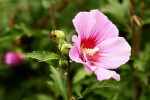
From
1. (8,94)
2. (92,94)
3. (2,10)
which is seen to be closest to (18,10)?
(2,10)

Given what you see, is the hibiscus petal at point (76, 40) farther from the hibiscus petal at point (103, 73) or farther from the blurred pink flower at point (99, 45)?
the hibiscus petal at point (103, 73)

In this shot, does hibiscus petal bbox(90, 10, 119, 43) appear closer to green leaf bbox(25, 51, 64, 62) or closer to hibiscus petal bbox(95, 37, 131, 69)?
hibiscus petal bbox(95, 37, 131, 69)

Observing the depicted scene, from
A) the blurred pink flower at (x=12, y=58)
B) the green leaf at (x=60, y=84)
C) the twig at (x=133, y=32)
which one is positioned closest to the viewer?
the green leaf at (x=60, y=84)

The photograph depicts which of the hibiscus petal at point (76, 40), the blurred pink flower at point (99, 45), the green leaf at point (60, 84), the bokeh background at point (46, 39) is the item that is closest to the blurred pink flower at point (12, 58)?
the bokeh background at point (46, 39)

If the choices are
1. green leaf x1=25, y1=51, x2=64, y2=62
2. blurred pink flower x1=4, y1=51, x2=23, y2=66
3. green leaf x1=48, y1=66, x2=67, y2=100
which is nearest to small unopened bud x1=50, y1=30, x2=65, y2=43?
green leaf x1=25, y1=51, x2=64, y2=62

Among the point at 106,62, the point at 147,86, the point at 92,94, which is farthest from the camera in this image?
the point at 92,94

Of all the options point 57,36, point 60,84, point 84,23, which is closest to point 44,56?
point 57,36

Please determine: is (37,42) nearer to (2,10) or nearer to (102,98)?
(2,10)
